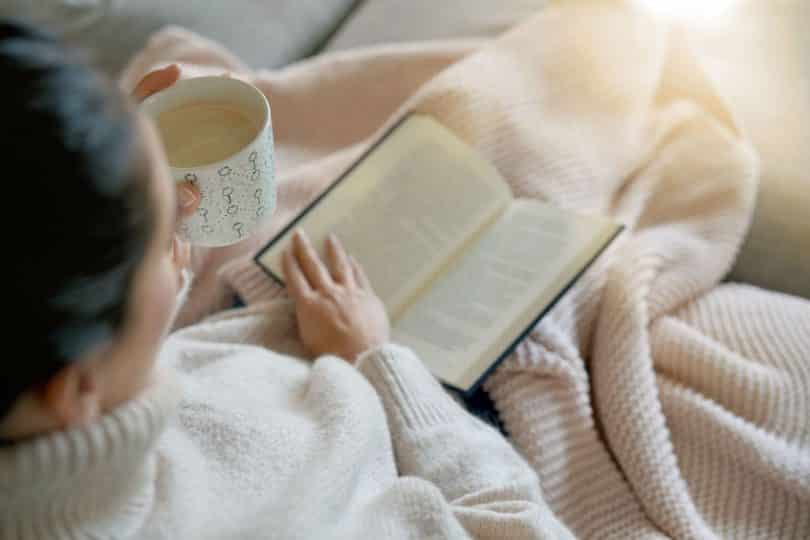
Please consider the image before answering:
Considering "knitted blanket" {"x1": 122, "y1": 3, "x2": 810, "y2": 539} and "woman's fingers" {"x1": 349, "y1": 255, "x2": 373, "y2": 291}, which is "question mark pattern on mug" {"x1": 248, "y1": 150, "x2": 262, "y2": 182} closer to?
"knitted blanket" {"x1": 122, "y1": 3, "x2": 810, "y2": 539}

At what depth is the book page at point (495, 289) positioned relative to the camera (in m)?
0.96

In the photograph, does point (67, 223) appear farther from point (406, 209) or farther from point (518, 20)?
point (518, 20)

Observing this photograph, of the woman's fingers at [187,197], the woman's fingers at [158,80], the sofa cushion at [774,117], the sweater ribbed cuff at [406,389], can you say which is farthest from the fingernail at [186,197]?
the sofa cushion at [774,117]

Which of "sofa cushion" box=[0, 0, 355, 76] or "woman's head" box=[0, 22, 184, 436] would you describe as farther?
"sofa cushion" box=[0, 0, 355, 76]

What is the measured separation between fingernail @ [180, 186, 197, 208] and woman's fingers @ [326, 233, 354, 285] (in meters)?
0.35

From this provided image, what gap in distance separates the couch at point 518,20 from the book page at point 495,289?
10.0 inches

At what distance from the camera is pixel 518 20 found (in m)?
1.35

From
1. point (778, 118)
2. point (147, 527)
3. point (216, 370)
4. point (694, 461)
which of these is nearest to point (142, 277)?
point (147, 527)

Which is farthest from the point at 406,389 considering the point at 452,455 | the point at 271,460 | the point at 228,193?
the point at 228,193

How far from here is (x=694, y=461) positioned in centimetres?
94

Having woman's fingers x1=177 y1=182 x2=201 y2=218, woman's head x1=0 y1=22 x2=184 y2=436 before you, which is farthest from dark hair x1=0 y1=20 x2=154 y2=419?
woman's fingers x1=177 y1=182 x2=201 y2=218

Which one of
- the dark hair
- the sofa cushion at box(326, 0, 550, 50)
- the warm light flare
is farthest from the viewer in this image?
the sofa cushion at box(326, 0, 550, 50)

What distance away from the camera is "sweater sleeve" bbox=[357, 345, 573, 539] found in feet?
2.55

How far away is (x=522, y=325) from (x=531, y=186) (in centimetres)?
22
